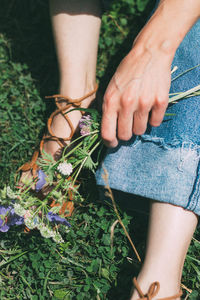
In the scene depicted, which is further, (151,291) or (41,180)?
(41,180)

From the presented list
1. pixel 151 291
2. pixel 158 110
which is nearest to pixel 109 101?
pixel 158 110

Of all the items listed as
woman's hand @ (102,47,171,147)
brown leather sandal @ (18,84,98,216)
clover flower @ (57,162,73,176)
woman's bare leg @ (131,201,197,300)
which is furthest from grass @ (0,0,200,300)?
woman's hand @ (102,47,171,147)

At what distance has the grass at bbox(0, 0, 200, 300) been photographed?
5.58 ft

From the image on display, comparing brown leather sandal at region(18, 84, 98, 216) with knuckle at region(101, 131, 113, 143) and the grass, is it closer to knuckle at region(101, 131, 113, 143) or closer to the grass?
the grass

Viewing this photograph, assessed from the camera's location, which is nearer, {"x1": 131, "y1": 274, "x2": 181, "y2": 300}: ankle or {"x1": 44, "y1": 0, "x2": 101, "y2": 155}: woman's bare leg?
{"x1": 131, "y1": 274, "x2": 181, "y2": 300}: ankle

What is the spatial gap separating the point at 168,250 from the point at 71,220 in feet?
2.08

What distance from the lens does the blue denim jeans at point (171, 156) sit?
140 centimetres

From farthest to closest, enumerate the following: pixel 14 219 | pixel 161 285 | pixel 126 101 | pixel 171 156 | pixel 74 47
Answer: pixel 74 47 → pixel 14 219 → pixel 171 156 → pixel 161 285 → pixel 126 101

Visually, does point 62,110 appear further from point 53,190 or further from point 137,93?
point 137,93

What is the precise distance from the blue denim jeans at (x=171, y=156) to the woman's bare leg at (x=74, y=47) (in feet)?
1.37

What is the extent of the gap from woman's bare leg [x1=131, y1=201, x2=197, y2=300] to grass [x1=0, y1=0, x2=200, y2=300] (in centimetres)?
20

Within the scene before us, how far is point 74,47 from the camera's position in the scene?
176 cm

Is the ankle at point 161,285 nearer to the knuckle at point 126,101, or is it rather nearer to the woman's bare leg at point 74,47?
the knuckle at point 126,101

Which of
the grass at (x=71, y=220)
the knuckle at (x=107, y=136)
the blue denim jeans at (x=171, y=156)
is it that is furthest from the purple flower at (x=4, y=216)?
the knuckle at (x=107, y=136)
